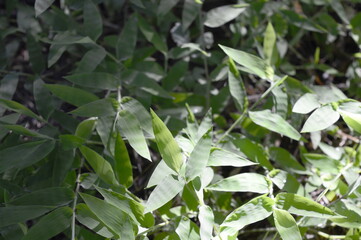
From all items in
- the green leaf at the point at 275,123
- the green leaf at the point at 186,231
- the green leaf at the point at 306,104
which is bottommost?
the green leaf at the point at 186,231

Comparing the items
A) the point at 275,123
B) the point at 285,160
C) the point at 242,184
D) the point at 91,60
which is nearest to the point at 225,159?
the point at 242,184

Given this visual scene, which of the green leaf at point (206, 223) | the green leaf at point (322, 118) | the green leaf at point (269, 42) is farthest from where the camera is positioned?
the green leaf at point (269, 42)

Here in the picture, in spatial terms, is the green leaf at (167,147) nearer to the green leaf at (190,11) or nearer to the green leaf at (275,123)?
the green leaf at (275,123)

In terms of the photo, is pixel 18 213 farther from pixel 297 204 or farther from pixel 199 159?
pixel 297 204

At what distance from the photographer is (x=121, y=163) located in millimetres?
844

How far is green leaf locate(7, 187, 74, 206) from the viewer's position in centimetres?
79

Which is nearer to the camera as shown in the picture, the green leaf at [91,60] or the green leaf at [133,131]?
the green leaf at [133,131]

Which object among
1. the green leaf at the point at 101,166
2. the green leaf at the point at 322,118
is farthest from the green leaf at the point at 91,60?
the green leaf at the point at 322,118

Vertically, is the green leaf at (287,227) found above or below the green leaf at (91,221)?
above

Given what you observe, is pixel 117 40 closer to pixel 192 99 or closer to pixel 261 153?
pixel 192 99

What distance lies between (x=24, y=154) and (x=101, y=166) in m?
0.14

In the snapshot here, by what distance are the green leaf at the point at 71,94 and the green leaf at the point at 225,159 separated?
0.28m

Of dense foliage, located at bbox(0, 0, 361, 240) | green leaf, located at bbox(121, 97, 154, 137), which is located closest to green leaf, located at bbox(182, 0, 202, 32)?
dense foliage, located at bbox(0, 0, 361, 240)

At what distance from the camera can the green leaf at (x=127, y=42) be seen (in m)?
1.03
